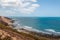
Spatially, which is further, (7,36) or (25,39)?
(25,39)

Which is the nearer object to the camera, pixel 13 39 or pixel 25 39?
pixel 13 39

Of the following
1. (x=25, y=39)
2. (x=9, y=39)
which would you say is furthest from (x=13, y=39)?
(x=25, y=39)

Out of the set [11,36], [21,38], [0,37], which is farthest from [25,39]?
[0,37]

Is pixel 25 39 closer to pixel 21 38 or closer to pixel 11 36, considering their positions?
pixel 21 38

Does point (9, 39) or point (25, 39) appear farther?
point (25, 39)

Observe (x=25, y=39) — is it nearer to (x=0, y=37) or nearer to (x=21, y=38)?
(x=21, y=38)

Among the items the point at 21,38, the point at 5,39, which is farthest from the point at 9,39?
the point at 21,38

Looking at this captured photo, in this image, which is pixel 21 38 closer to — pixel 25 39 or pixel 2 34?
pixel 25 39
